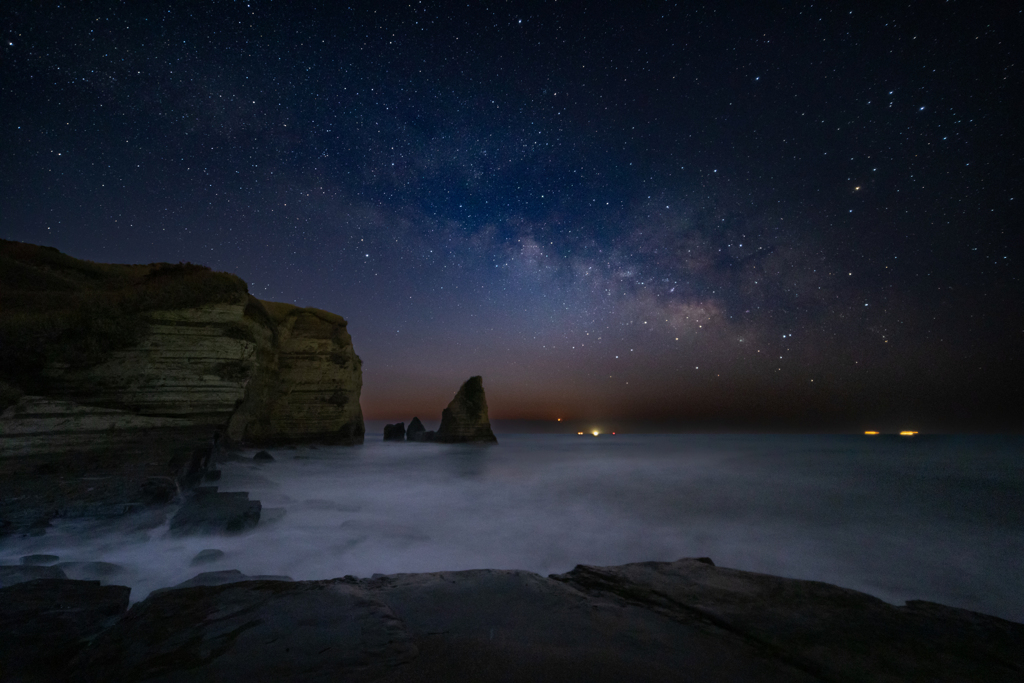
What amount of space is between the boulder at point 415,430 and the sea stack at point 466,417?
18.6ft

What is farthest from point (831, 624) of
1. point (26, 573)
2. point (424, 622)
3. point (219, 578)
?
point (26, 573)

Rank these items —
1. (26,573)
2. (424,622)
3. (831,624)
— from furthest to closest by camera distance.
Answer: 1. (26,573)
2. (831,624)
3. (424,622)

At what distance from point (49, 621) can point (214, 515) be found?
138 inches

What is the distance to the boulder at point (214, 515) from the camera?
5.49m

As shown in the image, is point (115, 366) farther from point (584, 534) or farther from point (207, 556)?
point (584, 534)

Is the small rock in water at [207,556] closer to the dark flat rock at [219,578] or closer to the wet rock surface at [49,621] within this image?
the dark flat rock at [219,578]

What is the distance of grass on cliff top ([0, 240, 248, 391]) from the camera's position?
788 centimetres

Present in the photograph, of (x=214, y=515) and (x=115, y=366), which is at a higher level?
(x=115, y=366)

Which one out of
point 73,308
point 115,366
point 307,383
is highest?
point 73,308

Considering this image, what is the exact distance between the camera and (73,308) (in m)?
8.89

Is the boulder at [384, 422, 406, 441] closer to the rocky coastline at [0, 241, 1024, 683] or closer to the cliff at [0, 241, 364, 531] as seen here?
the cliff at [0, 241, 364, 531]

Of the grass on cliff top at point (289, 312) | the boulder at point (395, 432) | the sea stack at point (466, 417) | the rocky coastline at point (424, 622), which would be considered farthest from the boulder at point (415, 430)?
the rocky coastline at point (424, 622)

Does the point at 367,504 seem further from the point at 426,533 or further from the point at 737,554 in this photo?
the point at 737,554

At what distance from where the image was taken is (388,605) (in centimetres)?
287
